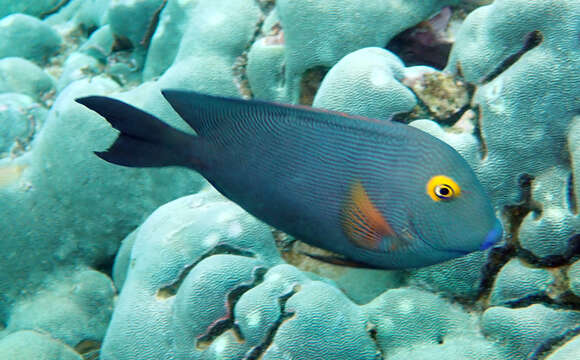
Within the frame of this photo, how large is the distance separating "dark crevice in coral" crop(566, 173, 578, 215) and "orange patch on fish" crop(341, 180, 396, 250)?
120 centimetres

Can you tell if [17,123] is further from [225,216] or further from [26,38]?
[225,216]

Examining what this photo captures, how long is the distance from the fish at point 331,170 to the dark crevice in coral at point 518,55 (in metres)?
1.26

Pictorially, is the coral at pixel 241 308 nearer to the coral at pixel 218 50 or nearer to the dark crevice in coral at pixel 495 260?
the dark crevice in coral at pixel 495 260

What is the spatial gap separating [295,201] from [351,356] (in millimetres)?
1081

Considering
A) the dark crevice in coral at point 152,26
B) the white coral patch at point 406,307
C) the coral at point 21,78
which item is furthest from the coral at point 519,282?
the coral at point 21,78

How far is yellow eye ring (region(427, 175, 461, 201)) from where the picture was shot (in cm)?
124

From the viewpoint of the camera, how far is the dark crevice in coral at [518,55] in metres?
2.11

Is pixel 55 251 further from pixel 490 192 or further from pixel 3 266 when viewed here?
pixel 490 192

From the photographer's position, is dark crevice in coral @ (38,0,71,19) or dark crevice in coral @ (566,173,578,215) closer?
dark crevice in coral @ (566,173,578,215)

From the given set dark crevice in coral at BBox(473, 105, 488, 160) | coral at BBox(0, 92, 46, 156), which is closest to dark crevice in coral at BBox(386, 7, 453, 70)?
dark crevice in coral at BBox(473, 105, 488, 160)

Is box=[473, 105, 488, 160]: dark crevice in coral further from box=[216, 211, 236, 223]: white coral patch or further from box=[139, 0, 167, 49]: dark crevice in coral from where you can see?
box=[139, 0, 167, 49]: dark crevice in coral

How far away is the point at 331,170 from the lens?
4.29 feet

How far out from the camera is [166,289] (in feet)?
8.10

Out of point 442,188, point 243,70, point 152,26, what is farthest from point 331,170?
point 152,26
